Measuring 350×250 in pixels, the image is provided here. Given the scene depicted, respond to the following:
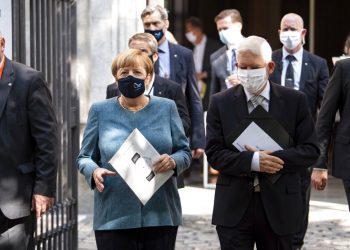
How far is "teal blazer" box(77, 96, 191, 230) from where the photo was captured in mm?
6859

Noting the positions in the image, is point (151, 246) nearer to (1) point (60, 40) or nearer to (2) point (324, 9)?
(1) point (60, 40)

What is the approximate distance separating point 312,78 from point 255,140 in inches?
150

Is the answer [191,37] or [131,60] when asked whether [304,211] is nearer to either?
[131,60]

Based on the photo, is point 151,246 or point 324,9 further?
point 324,9

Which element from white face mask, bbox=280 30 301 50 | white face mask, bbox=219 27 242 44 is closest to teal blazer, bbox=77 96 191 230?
white face mask, bbox=280 30 301 50

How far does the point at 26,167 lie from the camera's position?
723 cm

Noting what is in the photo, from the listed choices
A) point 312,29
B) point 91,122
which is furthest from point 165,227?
point 312,29

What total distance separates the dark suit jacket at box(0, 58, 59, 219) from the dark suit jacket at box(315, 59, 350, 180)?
185 centimetres

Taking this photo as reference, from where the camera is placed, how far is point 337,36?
65.6 feet

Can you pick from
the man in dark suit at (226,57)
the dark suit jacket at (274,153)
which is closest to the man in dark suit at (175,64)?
the man in dark suit at (226,57)

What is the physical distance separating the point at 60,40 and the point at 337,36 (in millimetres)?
11618

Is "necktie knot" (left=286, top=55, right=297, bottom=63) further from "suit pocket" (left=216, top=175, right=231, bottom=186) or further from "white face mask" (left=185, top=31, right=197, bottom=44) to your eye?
"white face mask" (left=185, top=31, right=197, bottom=44)

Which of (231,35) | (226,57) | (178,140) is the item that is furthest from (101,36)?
(178,140)

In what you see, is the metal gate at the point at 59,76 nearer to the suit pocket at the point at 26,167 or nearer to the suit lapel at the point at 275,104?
the suit pocket at the point at 26,167
